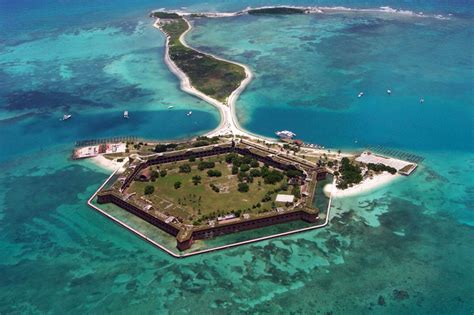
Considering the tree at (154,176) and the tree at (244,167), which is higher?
the tree at (244,167)

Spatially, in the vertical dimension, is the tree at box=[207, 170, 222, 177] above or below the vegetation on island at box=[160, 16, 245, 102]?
below

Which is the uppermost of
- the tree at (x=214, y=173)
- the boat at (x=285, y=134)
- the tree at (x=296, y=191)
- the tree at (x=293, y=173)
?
the boat at (x=285, y=134)

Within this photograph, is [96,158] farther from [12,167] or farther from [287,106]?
[287,106]

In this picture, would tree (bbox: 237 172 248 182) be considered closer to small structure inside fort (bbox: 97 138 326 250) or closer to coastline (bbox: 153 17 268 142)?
small structure inside fort (bbox: 97 138 326 250)

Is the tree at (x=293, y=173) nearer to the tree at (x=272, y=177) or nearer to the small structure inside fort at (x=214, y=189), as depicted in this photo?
the small structure inside fort at (x=214, y=189)

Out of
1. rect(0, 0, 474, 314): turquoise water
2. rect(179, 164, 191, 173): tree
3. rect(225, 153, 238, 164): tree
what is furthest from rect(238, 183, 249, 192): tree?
rect(0, 0, 474, 314): turquoise water

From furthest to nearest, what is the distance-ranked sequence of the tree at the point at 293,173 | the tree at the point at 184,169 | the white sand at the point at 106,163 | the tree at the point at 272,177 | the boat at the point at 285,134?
the boat at the point at 285,134
the white sand at the point at 106,163
the tree at the point at 184,169
the tree at the point at 293,173
the tree at the point at 272,177

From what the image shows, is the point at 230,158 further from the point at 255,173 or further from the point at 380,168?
the point at 380,168

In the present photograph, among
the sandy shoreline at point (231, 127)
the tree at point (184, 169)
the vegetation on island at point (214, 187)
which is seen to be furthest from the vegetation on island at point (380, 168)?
the tree at point (184, 169)
